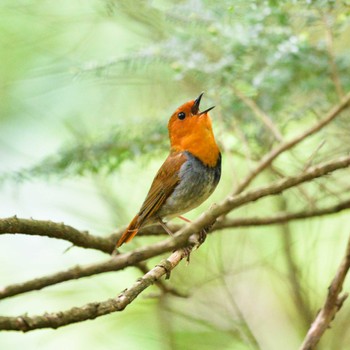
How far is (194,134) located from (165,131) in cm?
56

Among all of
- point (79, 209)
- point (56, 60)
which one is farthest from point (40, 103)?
point (79, 209)

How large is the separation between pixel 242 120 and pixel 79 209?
1.46 metres

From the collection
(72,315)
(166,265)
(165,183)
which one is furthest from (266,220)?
(72,315)

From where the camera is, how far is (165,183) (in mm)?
3355

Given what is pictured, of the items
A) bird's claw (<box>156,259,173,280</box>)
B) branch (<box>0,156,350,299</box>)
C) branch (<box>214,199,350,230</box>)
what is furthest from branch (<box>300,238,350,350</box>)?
bird's claw (<box>156,259,173,280</box>)

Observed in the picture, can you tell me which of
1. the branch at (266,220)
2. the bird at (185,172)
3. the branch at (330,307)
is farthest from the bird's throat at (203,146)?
the branch at (330,307)

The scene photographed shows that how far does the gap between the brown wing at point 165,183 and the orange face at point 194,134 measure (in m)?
0.07

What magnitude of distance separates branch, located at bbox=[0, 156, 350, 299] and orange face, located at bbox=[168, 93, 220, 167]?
61 centimetres

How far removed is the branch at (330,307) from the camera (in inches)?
105

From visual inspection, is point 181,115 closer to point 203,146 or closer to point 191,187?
point 203,146

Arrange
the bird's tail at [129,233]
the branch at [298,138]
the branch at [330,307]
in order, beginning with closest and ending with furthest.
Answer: the branch at [330,307] < the bird's tail at [129,233] < the branch at [298,138]

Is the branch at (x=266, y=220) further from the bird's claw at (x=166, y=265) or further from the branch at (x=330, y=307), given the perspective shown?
the bird's claw at (x=166, y=265)

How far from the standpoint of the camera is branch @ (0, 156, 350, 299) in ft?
7.79

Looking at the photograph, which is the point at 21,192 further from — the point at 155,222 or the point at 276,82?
the point at 276,82
